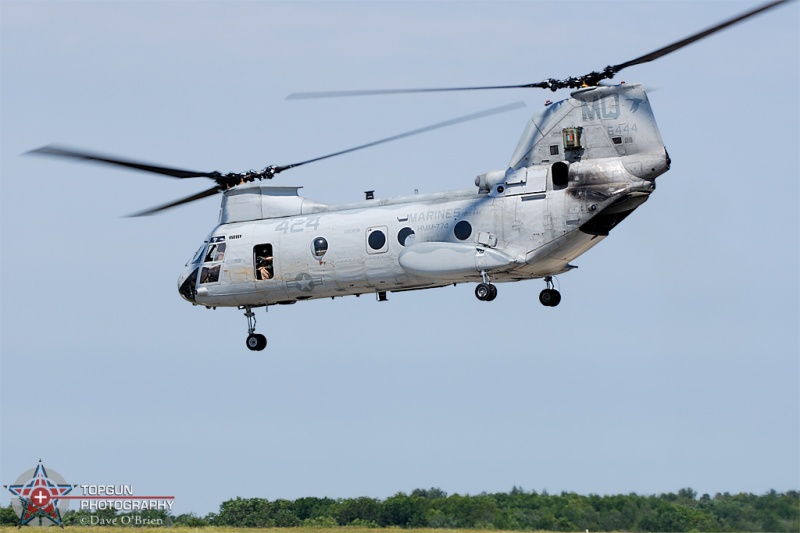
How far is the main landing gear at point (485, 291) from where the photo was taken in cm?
4719

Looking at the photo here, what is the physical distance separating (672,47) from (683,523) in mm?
15882

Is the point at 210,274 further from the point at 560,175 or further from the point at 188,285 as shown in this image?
the point at 560,175

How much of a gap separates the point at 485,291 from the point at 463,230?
2.06 meters

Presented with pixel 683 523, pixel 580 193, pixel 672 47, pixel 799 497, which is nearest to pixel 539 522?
pixel 683 523

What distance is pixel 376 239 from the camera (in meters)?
49.6

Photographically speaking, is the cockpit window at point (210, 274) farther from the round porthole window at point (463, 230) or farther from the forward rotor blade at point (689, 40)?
the forward rotor blade at point (689, 40)

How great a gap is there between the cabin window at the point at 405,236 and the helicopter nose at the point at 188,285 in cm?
875

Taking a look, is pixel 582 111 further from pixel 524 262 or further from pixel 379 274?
pixel 379 274

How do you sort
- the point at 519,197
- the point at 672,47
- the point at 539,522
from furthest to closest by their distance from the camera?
1. the point at 539,522
2. the point at 519,197
3. the point at 672,47

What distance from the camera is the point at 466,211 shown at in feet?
157

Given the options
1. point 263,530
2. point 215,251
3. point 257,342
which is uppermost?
point 215,251

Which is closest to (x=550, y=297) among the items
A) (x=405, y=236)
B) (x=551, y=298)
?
(x=551, y=298)

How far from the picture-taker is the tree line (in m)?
49.2

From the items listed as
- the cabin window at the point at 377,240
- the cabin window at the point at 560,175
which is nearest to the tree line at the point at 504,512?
the cabin window at the point at 377,240
